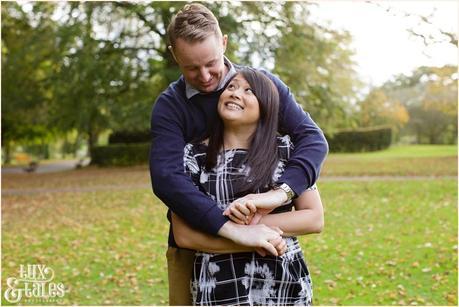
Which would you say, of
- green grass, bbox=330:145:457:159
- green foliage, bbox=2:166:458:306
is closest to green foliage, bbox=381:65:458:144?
green grass, bbox=330:145:457:159

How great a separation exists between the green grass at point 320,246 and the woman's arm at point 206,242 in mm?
3977

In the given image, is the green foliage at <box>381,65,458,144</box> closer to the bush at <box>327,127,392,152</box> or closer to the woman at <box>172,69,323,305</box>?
the bush at <box>327,127,392,152</box>

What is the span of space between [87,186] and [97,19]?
6.74 meters

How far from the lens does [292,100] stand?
2463 mm

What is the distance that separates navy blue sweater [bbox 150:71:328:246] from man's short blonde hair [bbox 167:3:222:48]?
263 millimetres

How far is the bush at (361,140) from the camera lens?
38453mm

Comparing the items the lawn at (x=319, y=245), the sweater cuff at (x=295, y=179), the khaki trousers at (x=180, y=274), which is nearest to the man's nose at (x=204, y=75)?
the sweater cuff at (x=295, y=179)

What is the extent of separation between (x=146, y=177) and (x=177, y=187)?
18.3m

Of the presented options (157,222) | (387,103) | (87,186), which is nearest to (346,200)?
(157,222)

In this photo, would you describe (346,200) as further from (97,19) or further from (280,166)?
(97,19)

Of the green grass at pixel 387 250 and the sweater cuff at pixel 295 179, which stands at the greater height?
the sweater cuff at pixel 295 179

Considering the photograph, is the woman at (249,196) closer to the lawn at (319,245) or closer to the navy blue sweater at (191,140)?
the navy blue sweater at (191,140)

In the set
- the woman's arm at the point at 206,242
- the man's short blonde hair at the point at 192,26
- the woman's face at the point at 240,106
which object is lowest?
the woman's arm at the point at 206,242

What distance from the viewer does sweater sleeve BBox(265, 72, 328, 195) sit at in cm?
224
